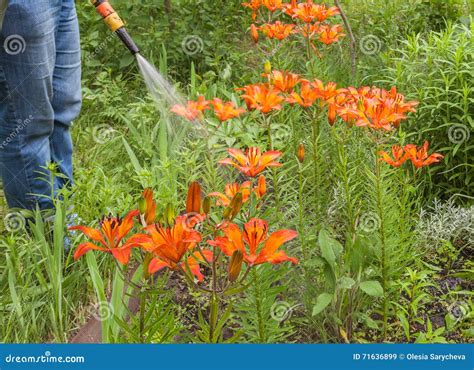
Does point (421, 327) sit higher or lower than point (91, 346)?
lower

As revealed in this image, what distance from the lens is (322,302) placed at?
222 cm

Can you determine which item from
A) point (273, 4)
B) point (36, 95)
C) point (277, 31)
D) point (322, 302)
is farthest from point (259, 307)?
point (273, 4)

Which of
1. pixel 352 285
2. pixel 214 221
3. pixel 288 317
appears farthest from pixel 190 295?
pixel 352 285

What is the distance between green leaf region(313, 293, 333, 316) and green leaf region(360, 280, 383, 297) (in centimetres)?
11

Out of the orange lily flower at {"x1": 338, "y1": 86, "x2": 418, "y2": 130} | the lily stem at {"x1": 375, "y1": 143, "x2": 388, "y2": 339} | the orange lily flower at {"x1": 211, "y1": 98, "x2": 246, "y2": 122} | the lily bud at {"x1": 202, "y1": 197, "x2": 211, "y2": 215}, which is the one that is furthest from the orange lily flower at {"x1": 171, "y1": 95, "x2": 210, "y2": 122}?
the lily bud at {"x1": 202, "y1": 197, "x2": 211, "y2": 215}

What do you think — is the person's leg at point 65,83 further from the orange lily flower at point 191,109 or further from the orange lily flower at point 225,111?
the orange lily flower at point 225,111

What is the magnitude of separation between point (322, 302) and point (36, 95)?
4.38 ft

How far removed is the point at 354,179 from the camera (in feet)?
8.93

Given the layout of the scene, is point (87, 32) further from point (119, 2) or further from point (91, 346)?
point (91, 346)

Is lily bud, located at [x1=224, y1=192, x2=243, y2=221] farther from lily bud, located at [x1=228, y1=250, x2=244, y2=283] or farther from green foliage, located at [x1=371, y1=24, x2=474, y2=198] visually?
green foliage, located at [x1=371, y1=24, x2=474, y2=198]

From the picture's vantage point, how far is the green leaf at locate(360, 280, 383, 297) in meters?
2.24

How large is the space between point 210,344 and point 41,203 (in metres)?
1.48

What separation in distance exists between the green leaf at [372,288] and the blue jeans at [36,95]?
4.40 feet

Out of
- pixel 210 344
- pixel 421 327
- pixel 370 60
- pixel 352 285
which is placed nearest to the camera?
pixel 210 344
